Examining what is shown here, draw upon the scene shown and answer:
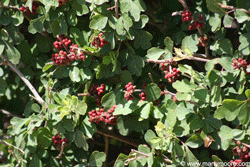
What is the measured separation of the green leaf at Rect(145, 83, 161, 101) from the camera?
182 cm

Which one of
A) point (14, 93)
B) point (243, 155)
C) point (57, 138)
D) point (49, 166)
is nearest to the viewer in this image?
point (243, 155)

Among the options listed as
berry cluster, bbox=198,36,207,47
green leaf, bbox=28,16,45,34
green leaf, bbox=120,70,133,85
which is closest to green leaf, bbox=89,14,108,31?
green leaf, bbox=120,70,133,85

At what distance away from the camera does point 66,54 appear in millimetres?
1947

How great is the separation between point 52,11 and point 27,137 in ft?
2.50

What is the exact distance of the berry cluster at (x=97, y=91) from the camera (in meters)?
1.97

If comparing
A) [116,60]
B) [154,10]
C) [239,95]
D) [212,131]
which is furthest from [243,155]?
[154,10]

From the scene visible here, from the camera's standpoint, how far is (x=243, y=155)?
1647mm

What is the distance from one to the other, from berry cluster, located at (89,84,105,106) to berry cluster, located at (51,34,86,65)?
0.58ft

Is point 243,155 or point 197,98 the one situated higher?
point 197,98

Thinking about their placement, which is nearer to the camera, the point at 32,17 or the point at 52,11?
the point at 52,11

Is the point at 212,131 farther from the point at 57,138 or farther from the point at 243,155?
the point at 57,138

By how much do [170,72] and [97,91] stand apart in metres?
0.45

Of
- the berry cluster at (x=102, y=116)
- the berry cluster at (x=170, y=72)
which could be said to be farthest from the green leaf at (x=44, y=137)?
the berry cluster at (x=170, y=72)

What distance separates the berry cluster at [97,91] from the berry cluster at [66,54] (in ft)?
0.58
